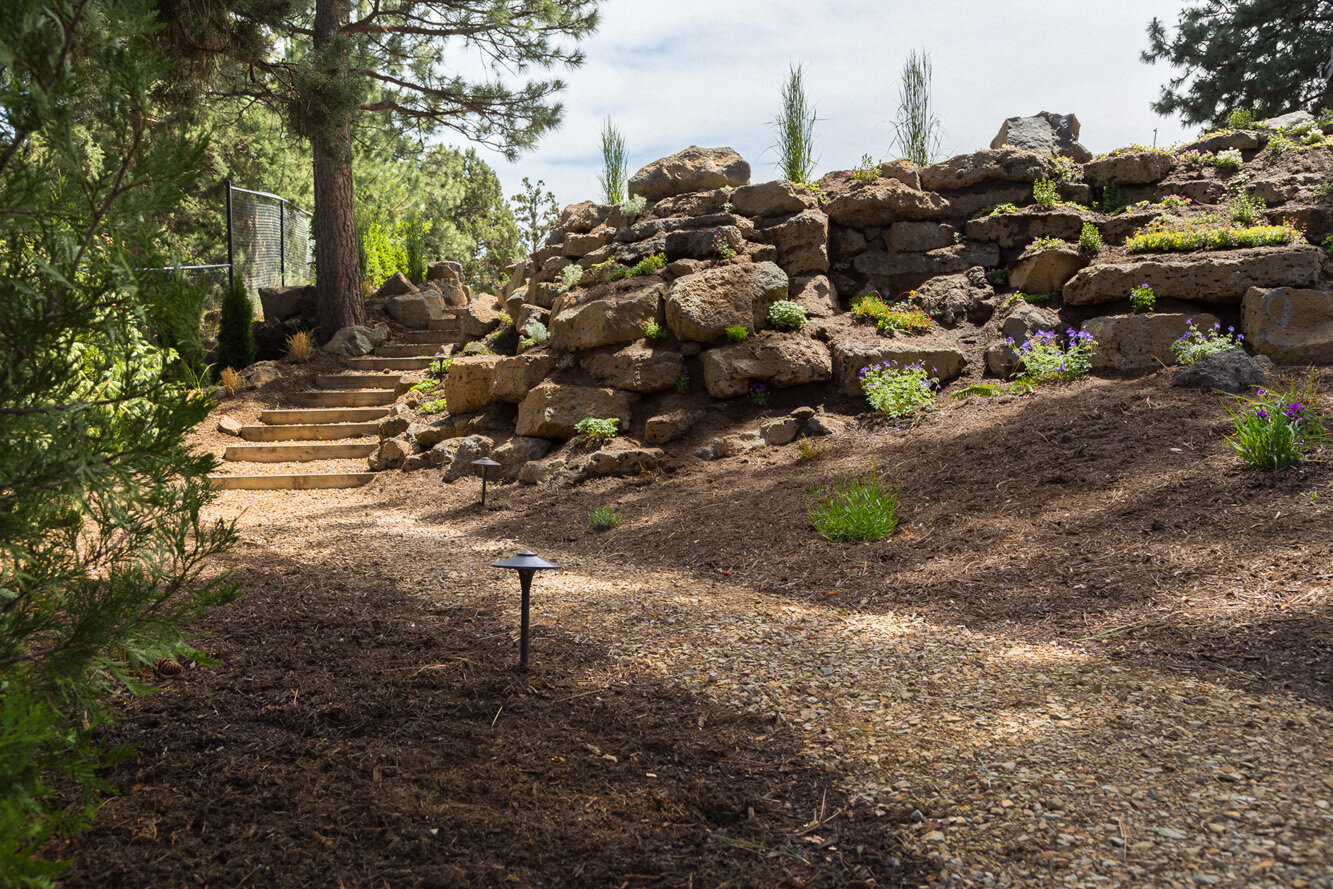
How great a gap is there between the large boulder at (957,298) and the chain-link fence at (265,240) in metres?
10.4

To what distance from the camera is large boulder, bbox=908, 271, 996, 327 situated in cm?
841

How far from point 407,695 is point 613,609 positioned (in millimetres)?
1408

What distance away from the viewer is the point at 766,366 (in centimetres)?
775

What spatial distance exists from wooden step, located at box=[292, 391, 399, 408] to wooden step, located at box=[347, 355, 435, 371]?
0.93 meters

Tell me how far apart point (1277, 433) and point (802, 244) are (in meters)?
5.40

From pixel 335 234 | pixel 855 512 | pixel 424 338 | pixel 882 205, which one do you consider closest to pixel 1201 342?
pixel 882 205

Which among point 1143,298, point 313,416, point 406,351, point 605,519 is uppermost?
point 1143,298

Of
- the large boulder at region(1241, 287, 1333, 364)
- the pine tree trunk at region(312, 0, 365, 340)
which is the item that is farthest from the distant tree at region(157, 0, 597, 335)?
the large boulder at region(1241, 287, 1333, 364)

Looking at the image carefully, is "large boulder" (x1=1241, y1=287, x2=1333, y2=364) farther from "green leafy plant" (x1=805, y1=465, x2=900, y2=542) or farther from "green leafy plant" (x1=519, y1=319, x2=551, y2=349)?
"green leafy plant" (x1=519, y1=319, x2=551, y2=349)

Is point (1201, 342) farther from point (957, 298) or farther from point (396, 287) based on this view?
point (396, 287)

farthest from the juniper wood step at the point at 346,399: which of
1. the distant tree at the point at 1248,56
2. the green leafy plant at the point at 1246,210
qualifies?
the distant tree at the point at 1248,56

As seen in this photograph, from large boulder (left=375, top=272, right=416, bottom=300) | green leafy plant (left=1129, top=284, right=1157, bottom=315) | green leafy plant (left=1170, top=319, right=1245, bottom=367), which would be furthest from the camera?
large boulder (left=375, top=272, right=416, bottom=300)

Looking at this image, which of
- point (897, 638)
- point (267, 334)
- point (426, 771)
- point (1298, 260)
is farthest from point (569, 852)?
point (267, 334)

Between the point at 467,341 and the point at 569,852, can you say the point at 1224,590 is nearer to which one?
the point at 569,852
